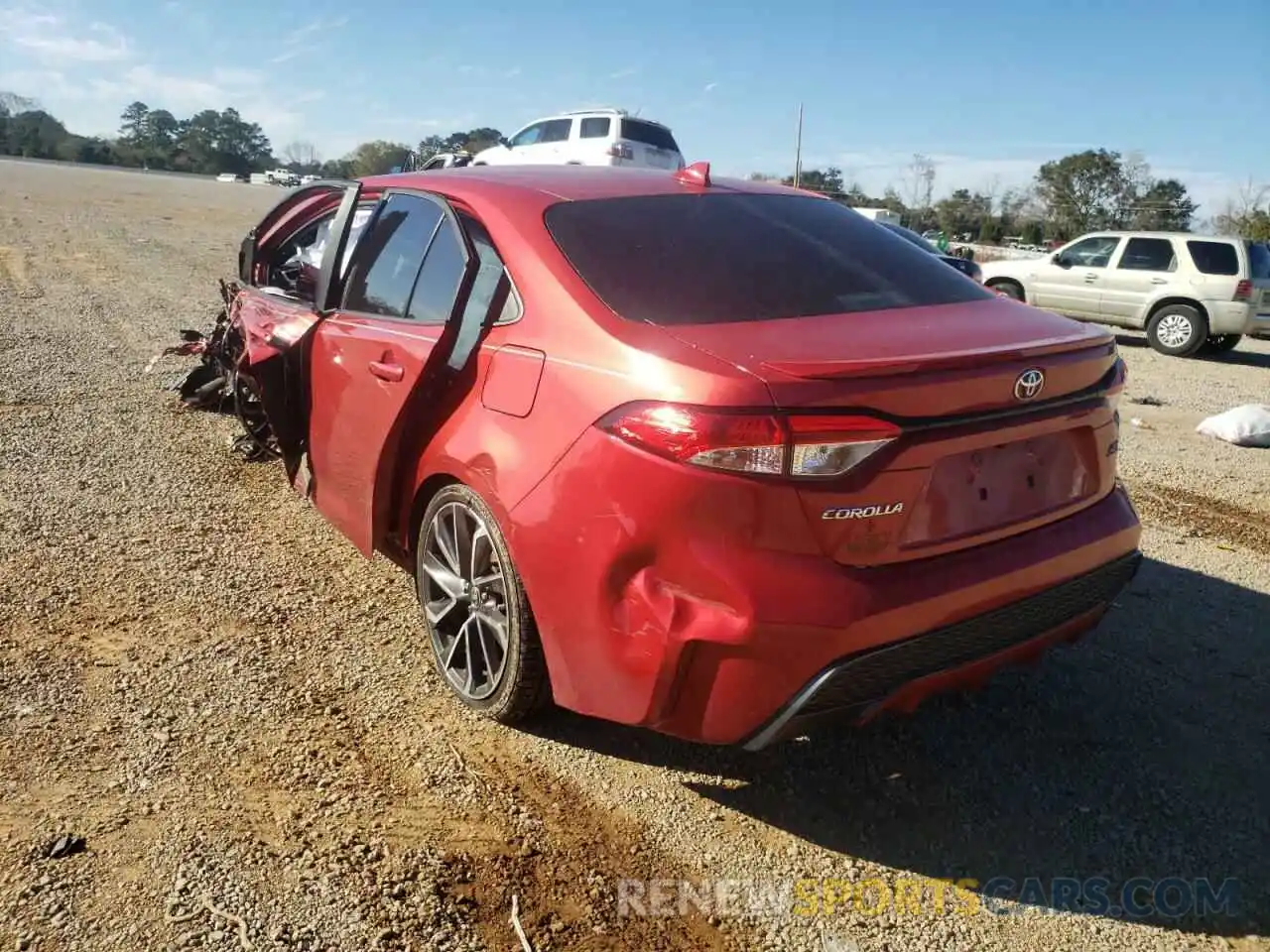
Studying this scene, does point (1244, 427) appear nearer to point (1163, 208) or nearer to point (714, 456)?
point (714, 456)

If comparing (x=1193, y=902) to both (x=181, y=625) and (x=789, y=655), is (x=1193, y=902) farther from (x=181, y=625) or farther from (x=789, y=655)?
(x=181, y=625)

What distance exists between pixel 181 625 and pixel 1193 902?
3.34 meters

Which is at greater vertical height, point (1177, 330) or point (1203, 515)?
point (1177, 330)

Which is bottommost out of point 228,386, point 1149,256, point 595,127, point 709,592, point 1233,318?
point 228,386

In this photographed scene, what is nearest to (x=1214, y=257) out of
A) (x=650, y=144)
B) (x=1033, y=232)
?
(x=650, y=144)

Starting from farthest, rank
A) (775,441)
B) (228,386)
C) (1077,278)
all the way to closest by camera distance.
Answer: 1. (1077,278)
2. (228,386)
3. (775,441)

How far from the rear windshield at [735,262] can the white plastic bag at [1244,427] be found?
199 inches

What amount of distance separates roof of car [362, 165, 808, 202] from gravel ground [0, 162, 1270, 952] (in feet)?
5.40

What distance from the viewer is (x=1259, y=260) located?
13.8m

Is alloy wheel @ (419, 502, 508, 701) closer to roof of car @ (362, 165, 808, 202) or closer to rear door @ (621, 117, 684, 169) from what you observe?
roof of car @ (362, 165, 808, 202)

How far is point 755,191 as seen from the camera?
Result: 346cm

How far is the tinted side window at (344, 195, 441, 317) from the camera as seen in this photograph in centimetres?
345

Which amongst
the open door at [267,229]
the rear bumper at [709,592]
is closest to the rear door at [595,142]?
the open door at [267,229]

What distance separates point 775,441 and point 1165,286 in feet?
45.5
